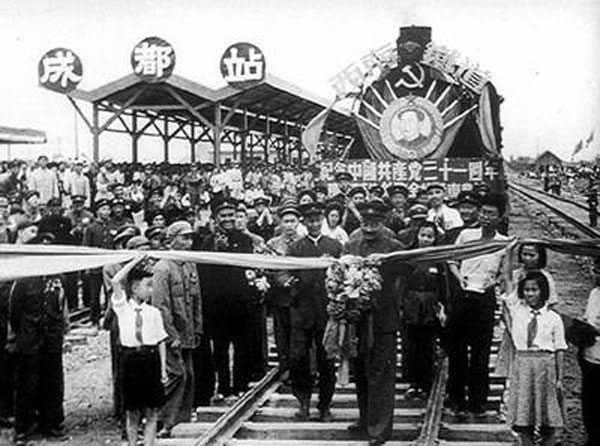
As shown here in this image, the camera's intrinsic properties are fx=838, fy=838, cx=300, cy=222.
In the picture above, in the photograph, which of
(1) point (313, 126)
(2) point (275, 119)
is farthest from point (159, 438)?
(2) point (275, 119)

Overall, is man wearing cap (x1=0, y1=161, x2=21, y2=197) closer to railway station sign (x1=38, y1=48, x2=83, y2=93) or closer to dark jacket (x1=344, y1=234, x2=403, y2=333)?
railway station sign (x1=38, y1=48, x2=83, y2=93)

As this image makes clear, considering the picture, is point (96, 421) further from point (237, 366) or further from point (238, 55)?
point (238, 55)

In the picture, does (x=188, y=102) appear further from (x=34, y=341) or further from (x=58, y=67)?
(x=34, y=341)

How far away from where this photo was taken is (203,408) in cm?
720

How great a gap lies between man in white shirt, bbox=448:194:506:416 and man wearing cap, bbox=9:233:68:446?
10.6 feet

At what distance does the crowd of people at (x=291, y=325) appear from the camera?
5.67 metres

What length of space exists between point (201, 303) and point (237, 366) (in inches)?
31.5

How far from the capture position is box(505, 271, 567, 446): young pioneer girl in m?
5.50

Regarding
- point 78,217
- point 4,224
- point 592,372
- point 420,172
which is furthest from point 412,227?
point 78,217

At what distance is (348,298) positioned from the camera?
6.05 m

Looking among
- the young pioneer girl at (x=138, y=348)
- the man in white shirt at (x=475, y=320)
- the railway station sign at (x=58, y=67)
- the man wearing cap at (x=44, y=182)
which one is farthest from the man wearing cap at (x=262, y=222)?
the railway station sign at (x=58, y=67)

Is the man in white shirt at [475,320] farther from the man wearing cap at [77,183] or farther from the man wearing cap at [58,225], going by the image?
the man wearing cap at [77,183]

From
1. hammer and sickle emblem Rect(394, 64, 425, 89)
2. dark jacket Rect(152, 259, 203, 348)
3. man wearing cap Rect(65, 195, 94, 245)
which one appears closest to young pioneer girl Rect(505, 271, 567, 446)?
dark jacket Rect(152, 259, 203, 348)

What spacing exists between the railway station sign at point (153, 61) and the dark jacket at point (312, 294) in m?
12.3
